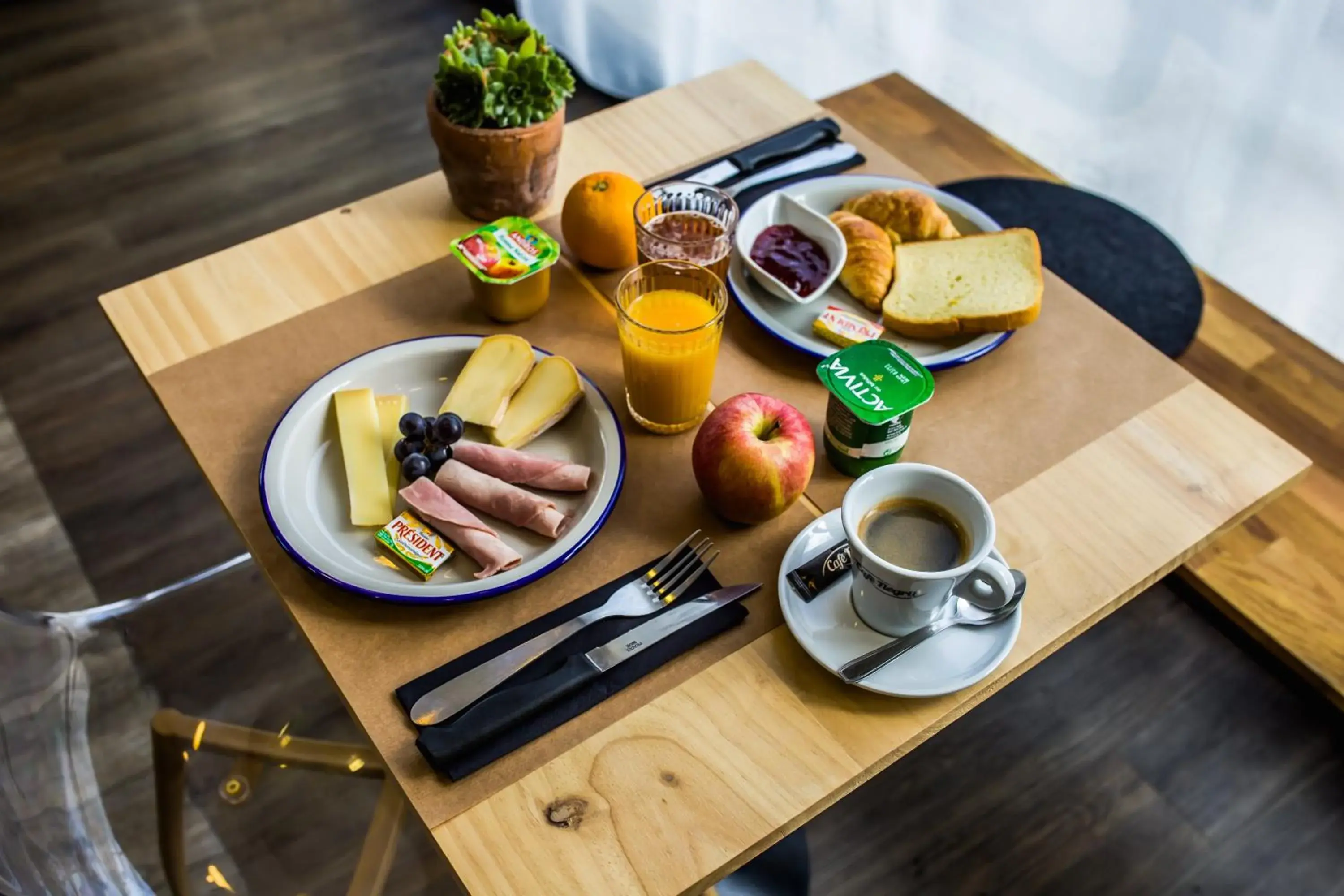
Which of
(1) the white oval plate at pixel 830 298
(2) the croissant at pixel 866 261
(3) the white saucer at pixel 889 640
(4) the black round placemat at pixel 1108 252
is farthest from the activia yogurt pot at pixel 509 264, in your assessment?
(4) the black round placemat at pixel 1108 252

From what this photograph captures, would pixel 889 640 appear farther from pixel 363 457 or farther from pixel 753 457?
pixel 363 457

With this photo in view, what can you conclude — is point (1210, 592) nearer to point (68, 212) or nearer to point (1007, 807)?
point (1007, 807)

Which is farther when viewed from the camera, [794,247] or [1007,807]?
[1007,807]

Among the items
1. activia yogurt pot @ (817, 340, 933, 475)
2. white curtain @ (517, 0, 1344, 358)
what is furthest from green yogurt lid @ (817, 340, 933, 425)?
white curtain @ (517, 0, 1344, 358)

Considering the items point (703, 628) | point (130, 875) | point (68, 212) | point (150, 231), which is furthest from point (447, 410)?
point (68, 212)

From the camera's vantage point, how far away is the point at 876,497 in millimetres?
1043

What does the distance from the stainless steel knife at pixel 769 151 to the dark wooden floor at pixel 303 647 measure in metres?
0.82

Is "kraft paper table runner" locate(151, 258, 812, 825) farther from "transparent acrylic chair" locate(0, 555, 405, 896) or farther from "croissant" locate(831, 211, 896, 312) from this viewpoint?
"croissant" locate(831, 211, 896, 312)

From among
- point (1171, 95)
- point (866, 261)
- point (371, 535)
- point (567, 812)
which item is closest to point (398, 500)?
point (371, 535)

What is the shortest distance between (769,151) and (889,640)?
782 millimetres

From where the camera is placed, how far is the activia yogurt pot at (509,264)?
4.23 ft

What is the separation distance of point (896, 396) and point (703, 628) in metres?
0.30

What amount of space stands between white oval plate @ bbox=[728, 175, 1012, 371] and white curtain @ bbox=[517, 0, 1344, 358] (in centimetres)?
83

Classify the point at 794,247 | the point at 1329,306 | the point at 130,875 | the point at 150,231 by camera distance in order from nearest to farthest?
the point at 130,875 < the point at 794,247 < the point at 1329,306 < the point at 150,231
